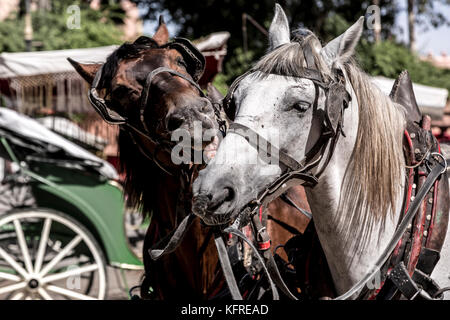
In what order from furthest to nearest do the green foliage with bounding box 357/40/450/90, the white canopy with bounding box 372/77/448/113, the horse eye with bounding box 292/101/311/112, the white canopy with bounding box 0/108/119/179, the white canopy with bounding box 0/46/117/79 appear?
1. the green foliage with bounding box 357/40/450/90
2. the white canopy with bounding box 372/77/448/113
3. the white canopy with bounding box 0/46/117/79
4. the white canopy with bounding box 0/108/119/179
5. the horse eye with bounding box 292/101/311/112

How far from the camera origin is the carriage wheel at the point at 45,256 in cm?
404

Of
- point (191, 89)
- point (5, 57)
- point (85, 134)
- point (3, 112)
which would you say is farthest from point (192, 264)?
point (85, 134)

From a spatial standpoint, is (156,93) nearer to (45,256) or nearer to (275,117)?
(275,117)

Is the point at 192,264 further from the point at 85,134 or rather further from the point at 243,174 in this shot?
the point at 85,134

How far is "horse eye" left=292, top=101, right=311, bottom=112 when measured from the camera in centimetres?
166

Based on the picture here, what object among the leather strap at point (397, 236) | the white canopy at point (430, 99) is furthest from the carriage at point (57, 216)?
the white canopy at point (430, 99)

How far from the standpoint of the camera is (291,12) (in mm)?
10766

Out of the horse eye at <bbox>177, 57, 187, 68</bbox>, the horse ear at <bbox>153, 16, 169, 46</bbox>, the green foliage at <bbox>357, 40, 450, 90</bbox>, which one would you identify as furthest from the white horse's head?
the green foliage at <bbox>357, 40, 450, 90</bbox>

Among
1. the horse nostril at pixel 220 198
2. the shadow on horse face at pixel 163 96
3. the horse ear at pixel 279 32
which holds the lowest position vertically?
the horse nostril at pixel 220 198

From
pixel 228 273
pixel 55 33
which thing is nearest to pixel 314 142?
pixel 228 273

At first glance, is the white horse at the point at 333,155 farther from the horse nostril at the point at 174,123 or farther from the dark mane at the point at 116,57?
the dark mane at the point at 116,57

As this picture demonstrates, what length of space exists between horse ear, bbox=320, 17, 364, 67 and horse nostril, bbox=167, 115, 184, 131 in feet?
2.65

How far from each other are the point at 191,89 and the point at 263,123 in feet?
3.19

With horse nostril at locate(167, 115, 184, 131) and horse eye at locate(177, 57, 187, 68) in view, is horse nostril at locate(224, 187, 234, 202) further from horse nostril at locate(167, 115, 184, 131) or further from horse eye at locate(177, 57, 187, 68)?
horse eye at locate(177, 57, 187, 68)
